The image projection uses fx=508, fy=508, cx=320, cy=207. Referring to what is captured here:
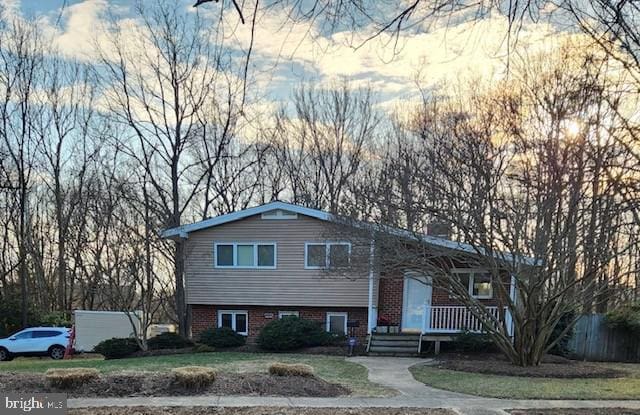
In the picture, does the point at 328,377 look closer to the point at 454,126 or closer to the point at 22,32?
the point at 454,126

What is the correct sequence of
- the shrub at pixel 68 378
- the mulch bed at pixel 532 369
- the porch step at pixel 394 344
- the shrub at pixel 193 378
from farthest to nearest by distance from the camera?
the porch step at pixel 394 344, the mulch bed at pixel 532 369, the shrub at pixel 193 378, the shrub at pixel 68 378

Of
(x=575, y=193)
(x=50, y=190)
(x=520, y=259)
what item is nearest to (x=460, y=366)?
(x=520, y=259)

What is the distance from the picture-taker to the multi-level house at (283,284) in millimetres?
17469

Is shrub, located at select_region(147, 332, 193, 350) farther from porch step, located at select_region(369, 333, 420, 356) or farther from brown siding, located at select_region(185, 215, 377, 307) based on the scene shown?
porch step, located at select_region(369, 333, 420, 356)

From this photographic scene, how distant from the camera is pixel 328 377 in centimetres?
1002

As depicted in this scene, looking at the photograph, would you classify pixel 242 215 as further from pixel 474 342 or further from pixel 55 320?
pixel 55 320

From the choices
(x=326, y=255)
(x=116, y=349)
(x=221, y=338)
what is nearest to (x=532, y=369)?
(x=326, y=255)

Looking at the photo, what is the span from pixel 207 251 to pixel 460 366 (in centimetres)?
991

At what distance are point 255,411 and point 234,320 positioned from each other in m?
12.9

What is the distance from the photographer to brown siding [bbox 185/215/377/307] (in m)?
17.7

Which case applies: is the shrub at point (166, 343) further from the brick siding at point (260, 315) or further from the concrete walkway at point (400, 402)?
the concrete walkway at point (400, 402)

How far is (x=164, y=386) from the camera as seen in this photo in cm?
728

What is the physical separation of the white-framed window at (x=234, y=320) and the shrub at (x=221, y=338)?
1568 millimetres

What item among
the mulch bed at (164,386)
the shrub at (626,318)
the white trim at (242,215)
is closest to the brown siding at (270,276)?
the white trim at (242,215)
